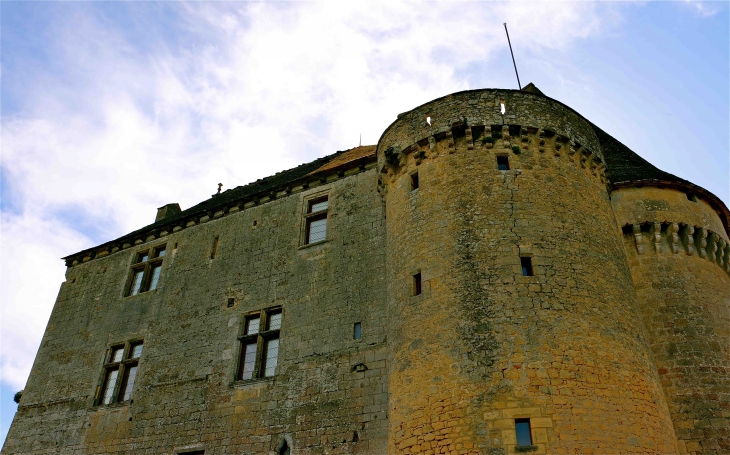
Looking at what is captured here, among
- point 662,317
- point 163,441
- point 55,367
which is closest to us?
point 662,317

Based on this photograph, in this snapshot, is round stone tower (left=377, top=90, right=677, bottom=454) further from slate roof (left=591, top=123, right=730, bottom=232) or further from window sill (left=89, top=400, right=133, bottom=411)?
window sill (left=89, top=400, right=133, bottom=411)

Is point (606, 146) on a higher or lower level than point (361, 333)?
higher

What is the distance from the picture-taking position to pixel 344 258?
476 inches

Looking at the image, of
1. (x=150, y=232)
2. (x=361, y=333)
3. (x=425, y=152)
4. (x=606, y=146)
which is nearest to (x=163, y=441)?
(x=361, y=333)

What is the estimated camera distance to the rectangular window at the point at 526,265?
9.35 m

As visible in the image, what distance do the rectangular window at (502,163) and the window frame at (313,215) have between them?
4.19 metres

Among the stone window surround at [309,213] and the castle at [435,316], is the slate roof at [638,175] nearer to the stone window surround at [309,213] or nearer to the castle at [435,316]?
the castle at [435,316]

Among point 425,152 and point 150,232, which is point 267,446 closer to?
point 425,152

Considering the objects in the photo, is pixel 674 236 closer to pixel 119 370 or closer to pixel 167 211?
pixel 119 370

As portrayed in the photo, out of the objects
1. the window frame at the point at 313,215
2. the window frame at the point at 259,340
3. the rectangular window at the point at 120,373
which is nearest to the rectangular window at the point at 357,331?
the window frame at the point at 259,340

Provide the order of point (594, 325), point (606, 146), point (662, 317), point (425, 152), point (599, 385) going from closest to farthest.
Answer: point (599, 385) → point (594, 325) → point (662, 317) → point (425, 152) → point (606, 146)

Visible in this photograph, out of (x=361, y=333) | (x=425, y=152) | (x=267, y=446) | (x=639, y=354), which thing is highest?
(x=425, y=152)

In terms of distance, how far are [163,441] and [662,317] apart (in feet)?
33.4

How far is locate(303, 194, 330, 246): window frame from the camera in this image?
515 inches
